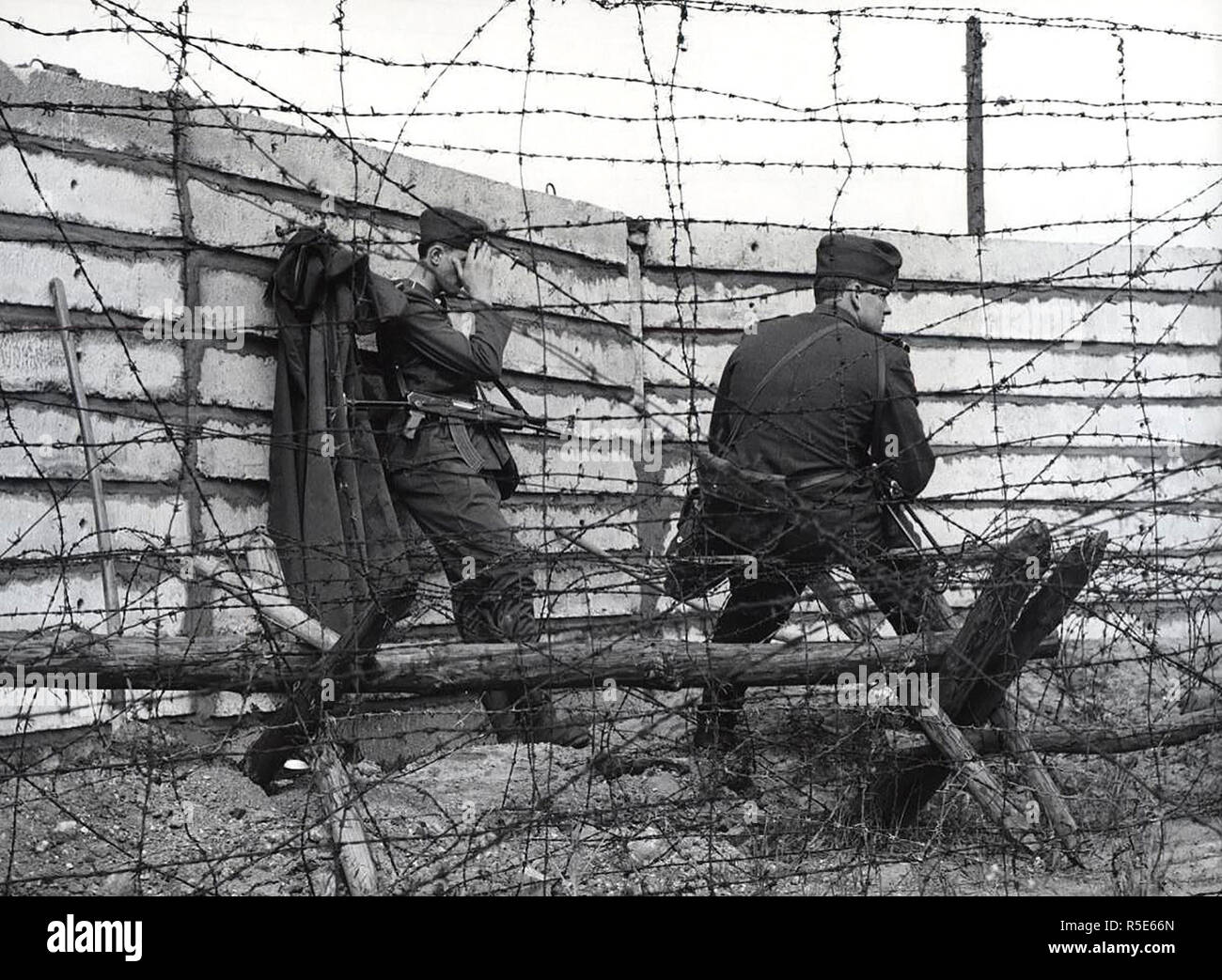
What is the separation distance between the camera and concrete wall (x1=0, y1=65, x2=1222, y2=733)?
16.7 feet

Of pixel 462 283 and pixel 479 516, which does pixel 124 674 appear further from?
pixel 462 283

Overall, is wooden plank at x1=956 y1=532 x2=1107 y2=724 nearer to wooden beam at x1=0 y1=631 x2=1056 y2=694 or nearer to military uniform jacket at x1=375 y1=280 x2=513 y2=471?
wooden beam at x1=0 y1=631 x2=1056 y2=694

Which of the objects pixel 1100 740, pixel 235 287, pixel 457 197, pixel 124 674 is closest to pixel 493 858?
Answer: pixel 124 674

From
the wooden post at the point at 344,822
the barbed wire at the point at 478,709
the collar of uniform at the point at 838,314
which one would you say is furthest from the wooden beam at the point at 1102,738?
the wooden post at the point at 344,822

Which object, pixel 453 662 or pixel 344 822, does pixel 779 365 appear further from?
pixel 344 822

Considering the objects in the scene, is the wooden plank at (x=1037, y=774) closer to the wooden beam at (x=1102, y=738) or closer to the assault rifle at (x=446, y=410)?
the wooden beam at (x=1102, y=738)

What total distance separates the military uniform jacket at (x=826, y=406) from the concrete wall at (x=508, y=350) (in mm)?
340

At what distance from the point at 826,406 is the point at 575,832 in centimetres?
194

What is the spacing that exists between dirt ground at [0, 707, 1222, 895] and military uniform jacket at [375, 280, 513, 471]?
120 cm

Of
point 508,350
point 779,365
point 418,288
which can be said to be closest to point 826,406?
point 779,365

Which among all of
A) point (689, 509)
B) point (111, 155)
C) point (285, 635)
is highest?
point (111, 155)

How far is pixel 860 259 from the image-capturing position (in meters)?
5.84

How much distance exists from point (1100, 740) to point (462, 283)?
2.93m

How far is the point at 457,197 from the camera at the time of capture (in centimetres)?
675
